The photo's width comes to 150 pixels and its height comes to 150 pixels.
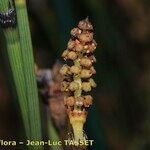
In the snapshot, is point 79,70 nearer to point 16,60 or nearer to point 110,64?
point 16,60

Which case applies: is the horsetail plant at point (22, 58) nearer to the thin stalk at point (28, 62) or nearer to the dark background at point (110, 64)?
the thin stalk at point (28, 62)

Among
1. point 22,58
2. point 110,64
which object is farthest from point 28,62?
point 110,64

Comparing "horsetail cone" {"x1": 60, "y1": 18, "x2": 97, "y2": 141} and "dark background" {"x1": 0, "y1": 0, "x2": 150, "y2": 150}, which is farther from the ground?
"dark background" {"x1": 0, "y1": 0, "x2": 150, "y2": 150}

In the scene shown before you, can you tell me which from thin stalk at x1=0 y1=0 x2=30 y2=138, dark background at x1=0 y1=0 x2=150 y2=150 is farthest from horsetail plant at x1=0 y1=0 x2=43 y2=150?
dark background at x1=0 y1=0 x2=150 y2=150

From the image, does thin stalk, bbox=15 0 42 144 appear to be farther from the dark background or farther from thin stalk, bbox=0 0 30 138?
the dark background

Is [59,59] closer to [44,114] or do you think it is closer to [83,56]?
[44,114]

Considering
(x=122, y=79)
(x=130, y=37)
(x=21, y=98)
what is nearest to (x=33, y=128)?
(x=21, y=98)

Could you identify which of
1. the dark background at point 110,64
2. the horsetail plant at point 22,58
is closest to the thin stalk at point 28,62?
the horsetail plant at point 22,58

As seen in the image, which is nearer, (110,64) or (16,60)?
(16,60)
